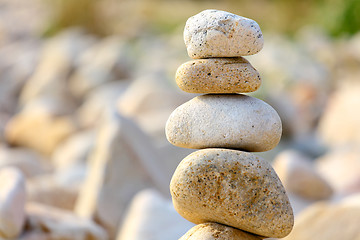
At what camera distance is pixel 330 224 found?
317cm

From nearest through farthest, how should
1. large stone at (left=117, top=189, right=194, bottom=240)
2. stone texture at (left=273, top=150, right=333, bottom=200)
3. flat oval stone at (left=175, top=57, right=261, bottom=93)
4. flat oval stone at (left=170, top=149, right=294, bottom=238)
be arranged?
flat oval stone at (left=170, top=149, right=294, bottom=238)
flat oval stone at (left=175, top=57, right=261, bottom=93)
large stone at (left=117, top=189, right=194, bottom=240)
stone texture at (left=273, top=150, right=333, bottom=200)

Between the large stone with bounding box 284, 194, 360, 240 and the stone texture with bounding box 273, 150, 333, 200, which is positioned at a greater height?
the large stone with bounding box 284, 194, 360, 240

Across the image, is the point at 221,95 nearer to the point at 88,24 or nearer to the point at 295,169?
the point at 295,169

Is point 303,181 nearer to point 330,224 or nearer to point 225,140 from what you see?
point 330,224

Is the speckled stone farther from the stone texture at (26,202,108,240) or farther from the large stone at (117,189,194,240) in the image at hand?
the stone texture at (26,202,108,240)

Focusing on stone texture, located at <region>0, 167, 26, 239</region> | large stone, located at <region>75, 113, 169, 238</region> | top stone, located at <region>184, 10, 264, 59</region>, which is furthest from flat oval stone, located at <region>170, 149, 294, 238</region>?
large stone, located at <region>75, 113, 169, 238</region>

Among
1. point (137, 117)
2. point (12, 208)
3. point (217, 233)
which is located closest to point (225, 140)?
point (217, 233)

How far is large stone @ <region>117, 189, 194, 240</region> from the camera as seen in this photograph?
330 cm

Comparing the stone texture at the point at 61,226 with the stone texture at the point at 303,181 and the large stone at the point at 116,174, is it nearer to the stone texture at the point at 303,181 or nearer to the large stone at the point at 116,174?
the large stone at the point at 116,174

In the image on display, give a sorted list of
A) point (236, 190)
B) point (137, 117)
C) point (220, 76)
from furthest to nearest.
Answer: point (137, 117) → point (220, 76) → point (236, 190)

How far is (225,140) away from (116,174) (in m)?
1.98

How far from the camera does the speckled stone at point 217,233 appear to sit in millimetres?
2264

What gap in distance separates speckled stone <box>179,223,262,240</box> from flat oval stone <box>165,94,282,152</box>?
356 millimetres

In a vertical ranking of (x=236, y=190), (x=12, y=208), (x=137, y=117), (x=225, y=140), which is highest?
(x=225, y=140)
